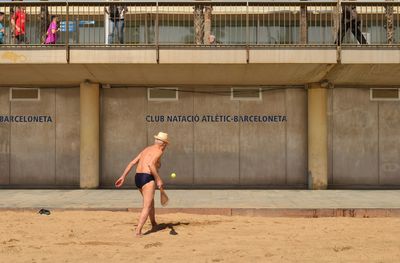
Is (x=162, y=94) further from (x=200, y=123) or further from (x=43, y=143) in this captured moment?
(x=43, y=143)

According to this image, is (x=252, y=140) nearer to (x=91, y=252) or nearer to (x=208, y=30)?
(x=208, y=30)

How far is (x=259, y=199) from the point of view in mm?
13633

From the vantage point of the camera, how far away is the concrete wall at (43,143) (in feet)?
55.4

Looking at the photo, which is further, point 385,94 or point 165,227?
point 385,94

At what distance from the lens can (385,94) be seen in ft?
55.2

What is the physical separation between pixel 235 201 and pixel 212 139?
13.1 feet

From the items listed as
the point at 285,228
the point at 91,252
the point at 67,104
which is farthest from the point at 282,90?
the point at 91,252

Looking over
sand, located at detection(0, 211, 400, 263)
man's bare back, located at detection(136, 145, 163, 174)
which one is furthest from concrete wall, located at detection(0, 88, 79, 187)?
man's bare back, located at detection(136, 145, 163, 174)

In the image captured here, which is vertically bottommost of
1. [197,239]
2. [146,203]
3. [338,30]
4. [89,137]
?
[197,239]

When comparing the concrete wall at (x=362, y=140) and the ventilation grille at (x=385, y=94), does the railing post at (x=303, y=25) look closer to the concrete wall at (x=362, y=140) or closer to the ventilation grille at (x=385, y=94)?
the concrete wall at (x=362, y=140)

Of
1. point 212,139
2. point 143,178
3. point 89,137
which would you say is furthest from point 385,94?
point 143,178

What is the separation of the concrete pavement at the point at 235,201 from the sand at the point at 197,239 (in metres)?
0.53

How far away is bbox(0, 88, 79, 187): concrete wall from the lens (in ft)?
55.4

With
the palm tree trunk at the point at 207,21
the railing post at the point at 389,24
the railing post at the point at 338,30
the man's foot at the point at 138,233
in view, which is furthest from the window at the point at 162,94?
the man's foot at the point at 138,233
